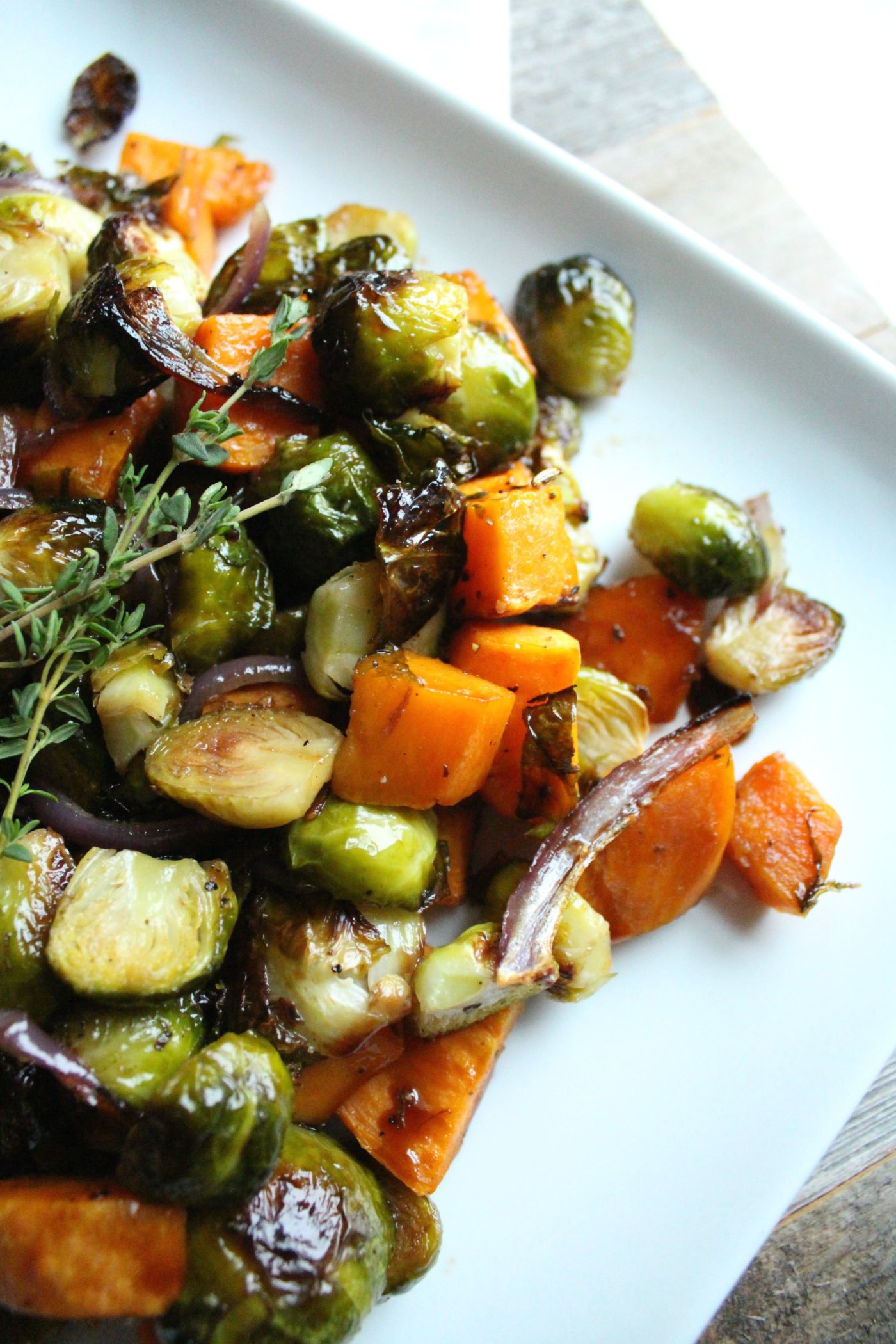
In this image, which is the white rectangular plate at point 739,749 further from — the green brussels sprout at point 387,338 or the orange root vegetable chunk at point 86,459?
the orange root vegetable chunk at point 86,459

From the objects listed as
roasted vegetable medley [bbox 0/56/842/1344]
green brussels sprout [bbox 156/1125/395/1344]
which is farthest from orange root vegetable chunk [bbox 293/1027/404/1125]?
green brussels sprout [bbox 156/1125/395/1344]

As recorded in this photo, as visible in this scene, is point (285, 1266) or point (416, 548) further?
point (416, 548)

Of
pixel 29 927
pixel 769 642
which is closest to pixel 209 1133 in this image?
pixel 29 927

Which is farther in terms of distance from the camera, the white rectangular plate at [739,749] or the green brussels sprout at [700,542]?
the green brussels sprout at [700,542]

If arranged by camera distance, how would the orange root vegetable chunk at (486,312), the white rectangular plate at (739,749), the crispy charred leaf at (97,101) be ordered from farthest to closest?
the crispy charred leaf at (97,101)
the orange root vegetable chunk at (486,312)
the white rectangular plate at (739,749)

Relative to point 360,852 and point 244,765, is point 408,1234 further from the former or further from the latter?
point 244,765

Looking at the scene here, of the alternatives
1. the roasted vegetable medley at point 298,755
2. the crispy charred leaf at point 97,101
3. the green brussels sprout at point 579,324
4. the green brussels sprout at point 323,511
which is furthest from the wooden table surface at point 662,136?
the green brussels sprout at point 323,511

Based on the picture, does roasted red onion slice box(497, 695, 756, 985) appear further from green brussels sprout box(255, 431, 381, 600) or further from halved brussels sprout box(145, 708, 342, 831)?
green brussels sprout box(255, 431, 381, 600)

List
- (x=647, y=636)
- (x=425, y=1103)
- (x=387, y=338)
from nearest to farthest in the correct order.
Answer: (x=425, y=1103), (x=387, y=338), (x=647, y=636)

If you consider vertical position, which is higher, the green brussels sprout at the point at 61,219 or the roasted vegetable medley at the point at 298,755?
the green brussels sprout at the point at 61,219
